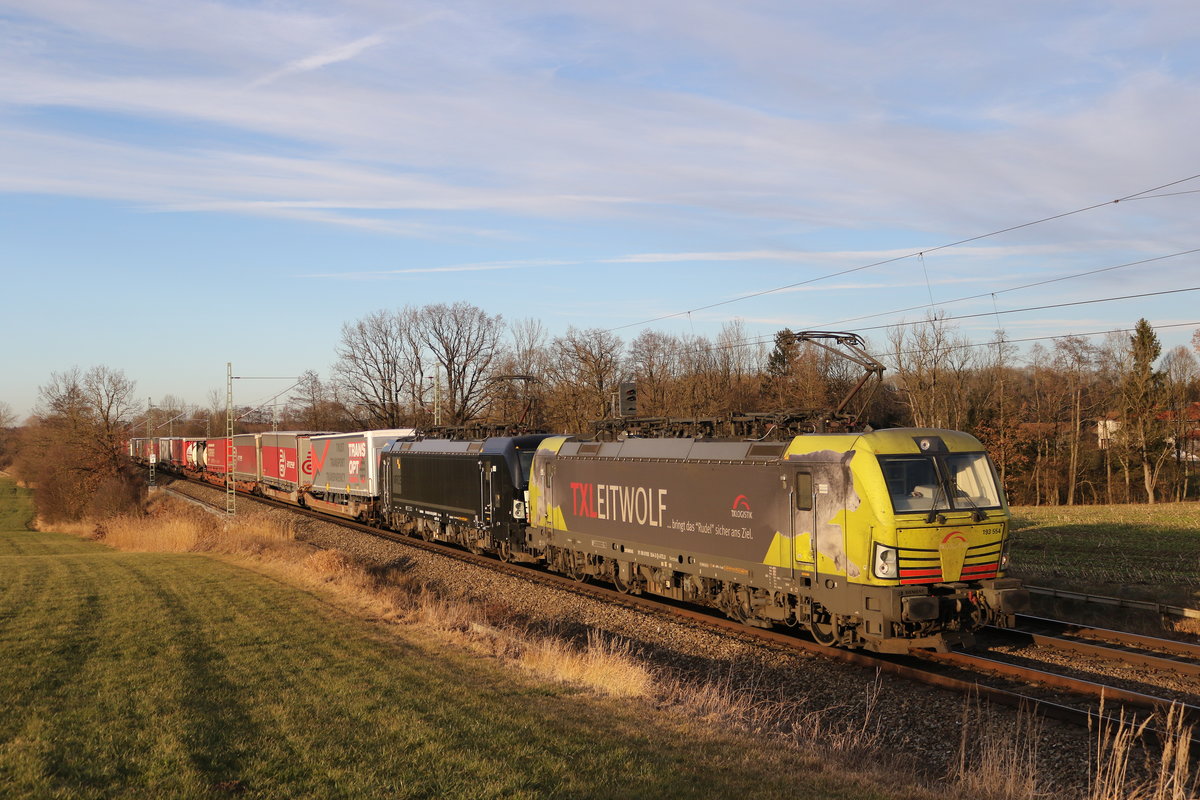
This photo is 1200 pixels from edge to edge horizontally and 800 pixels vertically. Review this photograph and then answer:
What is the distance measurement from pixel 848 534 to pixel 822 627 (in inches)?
83.6

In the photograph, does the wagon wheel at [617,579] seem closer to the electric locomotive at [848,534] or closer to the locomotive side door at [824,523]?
the electric locomotive at [848,534]

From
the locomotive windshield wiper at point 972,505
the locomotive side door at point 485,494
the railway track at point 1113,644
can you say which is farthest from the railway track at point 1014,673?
the locomotive side door at point 485,494

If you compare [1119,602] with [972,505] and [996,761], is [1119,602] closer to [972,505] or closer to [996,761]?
[972,505]

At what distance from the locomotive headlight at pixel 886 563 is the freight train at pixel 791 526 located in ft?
0.06

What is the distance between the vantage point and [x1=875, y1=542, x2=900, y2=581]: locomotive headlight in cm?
1189

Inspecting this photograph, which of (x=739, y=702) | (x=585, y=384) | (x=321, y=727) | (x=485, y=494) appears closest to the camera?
(x=321, y=727)

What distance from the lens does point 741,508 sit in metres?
14.6

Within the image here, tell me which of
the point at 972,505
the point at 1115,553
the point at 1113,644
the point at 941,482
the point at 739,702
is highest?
the point at 941,482

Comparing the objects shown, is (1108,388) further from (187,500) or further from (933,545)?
(187,500)

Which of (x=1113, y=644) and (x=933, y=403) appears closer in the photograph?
(x=1113, y=644)

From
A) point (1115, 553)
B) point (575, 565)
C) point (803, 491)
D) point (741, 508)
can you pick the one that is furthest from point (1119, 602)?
point (575, 565)

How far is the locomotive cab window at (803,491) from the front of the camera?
13.0 meters

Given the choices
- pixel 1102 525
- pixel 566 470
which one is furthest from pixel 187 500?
pixel 1102 525

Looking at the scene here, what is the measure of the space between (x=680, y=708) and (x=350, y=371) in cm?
7934
